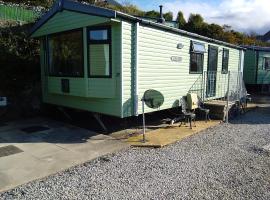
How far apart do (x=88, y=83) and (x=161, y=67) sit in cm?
190

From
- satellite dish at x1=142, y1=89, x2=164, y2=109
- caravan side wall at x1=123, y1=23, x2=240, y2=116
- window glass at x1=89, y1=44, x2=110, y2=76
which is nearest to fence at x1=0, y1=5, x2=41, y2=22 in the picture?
window glass at x1=89, y1=44, x2=110, y2=76

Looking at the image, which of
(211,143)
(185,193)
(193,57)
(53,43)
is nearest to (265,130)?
(211,143)

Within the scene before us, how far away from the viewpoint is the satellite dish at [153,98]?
21.3 ft

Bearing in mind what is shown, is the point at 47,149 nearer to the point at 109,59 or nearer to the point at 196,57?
the point at 109,59

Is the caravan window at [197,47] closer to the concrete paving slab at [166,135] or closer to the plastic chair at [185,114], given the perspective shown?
the plastic chair at [185,114]

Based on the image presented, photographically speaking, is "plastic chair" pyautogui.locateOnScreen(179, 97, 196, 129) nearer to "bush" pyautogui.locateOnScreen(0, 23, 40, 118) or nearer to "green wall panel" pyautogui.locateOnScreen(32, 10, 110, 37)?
"green wall panel" pyautogui.locateOnScreen(32, 10, 110, 37)

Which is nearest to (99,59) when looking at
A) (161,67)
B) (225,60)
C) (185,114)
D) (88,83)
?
(88,83)

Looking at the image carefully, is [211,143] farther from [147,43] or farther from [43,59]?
[43,59]

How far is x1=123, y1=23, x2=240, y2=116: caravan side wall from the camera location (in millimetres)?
6355

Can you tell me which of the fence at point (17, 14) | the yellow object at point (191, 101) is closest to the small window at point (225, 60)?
the yellow object at point (191, 101)

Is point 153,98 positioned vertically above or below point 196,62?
below

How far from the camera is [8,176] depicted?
4.16 metres

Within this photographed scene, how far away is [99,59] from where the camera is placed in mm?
6359

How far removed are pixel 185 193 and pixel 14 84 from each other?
20.9 ft
